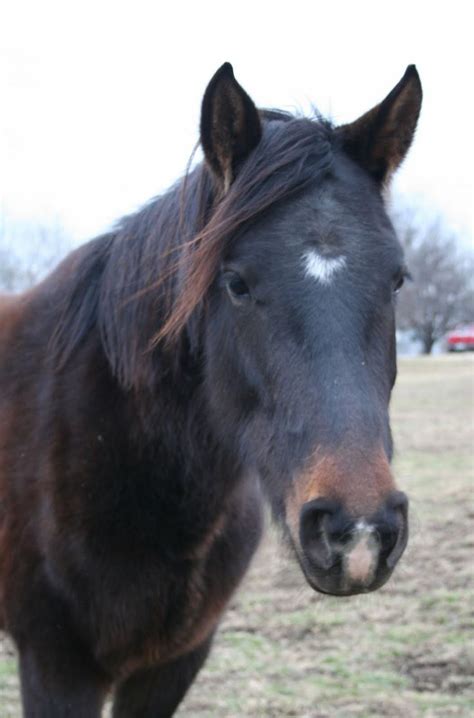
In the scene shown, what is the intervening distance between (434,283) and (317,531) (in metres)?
50.0

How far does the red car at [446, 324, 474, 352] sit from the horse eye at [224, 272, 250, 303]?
47.7 metres

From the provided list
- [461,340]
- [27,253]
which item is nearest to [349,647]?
[27,253]

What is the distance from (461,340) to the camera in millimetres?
49000

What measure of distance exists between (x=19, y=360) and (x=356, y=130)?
5.63 feet

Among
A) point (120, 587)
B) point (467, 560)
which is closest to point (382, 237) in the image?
point (120, 587)

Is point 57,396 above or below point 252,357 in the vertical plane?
below

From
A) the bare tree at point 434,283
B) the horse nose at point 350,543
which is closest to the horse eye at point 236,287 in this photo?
the horse nose at point 350,543

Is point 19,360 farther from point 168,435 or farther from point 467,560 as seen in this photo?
point 467,560

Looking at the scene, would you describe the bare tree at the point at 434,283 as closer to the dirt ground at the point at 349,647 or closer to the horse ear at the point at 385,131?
the dirt ground at the point at 349,647

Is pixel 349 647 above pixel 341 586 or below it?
below

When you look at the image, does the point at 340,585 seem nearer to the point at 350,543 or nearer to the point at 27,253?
the point at 350,543

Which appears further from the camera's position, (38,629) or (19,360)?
(19,360)

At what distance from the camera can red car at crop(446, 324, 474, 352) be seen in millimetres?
48725

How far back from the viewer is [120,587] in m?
3.16
